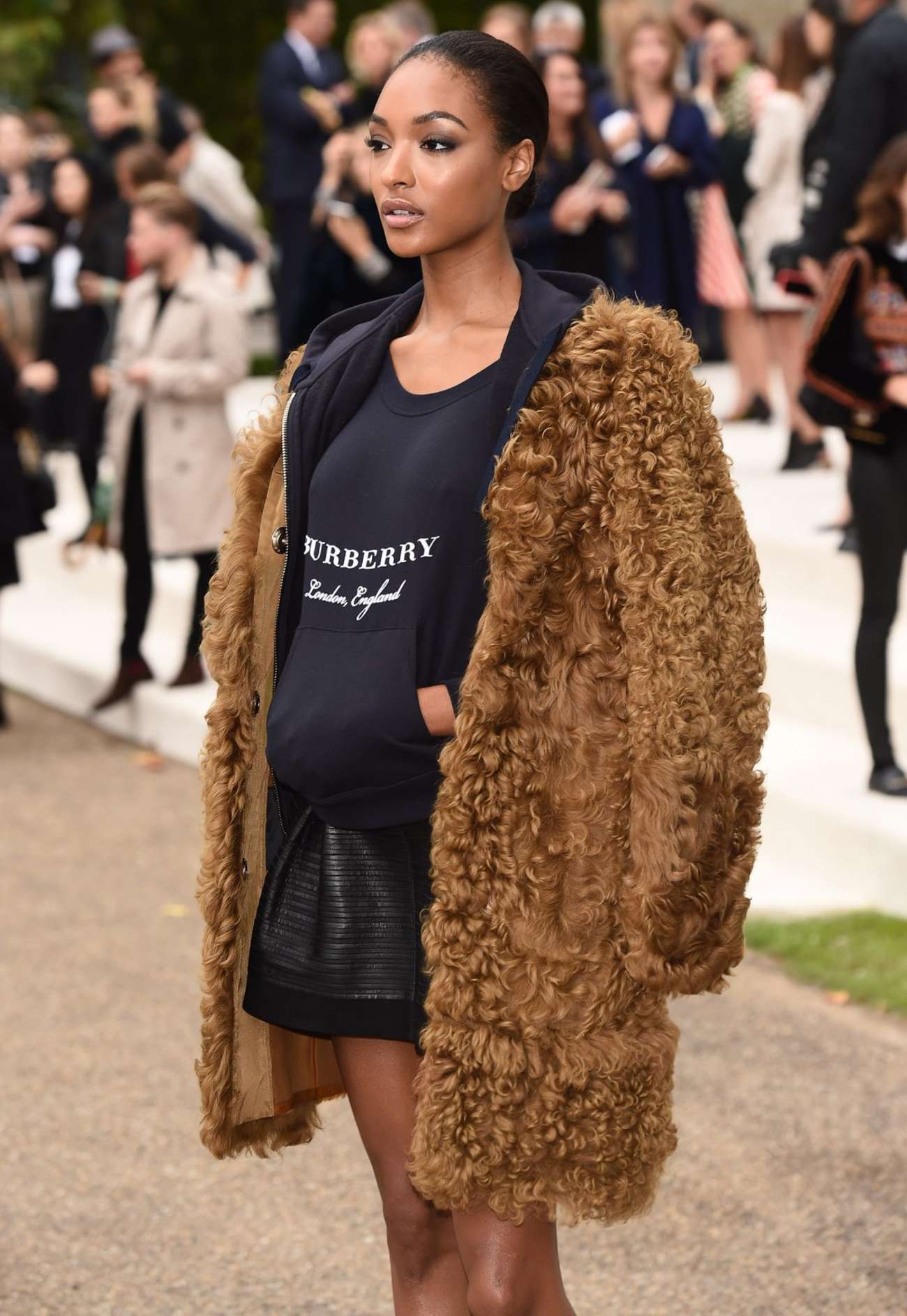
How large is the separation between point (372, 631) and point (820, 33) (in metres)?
7.90

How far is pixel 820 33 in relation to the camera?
991cm

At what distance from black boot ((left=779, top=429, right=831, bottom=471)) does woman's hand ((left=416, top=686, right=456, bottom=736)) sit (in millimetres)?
7945

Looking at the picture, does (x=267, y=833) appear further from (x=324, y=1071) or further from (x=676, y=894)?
(x=676, y=894)

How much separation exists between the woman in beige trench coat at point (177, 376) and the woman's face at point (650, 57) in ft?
11.6

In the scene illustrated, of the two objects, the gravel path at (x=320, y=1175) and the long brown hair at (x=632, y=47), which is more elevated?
the long brown hair at (x=632, y=47)

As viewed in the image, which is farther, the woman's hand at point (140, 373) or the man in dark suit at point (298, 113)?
the man in dark suit at point (298, 113)

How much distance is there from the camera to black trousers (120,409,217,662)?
8.71 m

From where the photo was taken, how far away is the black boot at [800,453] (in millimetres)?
10477

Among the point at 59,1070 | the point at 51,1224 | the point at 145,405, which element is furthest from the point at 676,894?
the point at 145,405

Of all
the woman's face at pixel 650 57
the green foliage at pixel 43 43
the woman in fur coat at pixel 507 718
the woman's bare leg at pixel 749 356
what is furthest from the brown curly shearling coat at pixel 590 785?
the green foliage at pixel 43 43

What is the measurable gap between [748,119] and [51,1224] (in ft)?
30.3

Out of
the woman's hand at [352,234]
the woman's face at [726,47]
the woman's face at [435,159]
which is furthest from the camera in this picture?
the woman's face at [726,47]

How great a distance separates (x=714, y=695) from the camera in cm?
271

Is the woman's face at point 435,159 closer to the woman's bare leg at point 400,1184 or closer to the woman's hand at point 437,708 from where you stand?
the woman's hand at point 437,708
